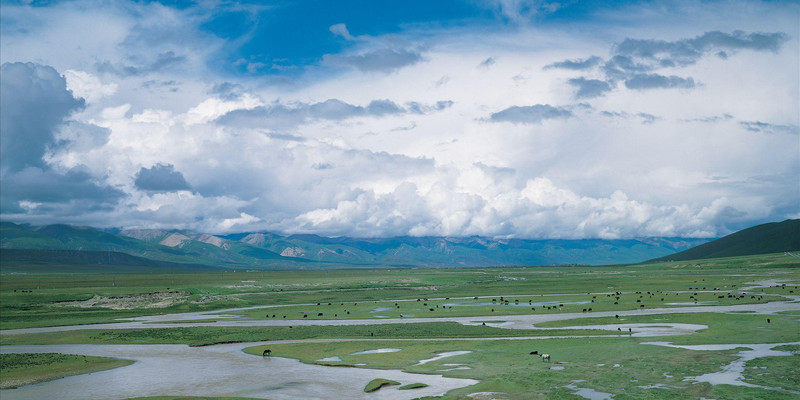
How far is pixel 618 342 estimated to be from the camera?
5241 centimetres

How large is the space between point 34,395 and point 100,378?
5869 millimetres

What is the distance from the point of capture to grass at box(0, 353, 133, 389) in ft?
148

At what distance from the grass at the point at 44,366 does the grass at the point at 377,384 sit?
2464cm

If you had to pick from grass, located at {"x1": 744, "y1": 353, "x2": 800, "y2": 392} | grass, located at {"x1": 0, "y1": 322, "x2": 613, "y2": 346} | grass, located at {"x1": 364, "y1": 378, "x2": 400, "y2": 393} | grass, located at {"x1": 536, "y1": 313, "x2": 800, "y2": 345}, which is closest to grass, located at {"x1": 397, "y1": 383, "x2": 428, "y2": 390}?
grass, located at {"x1": 364, "y1": 378, "x2": 400, "y2": 393}

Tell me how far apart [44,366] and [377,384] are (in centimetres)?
3032

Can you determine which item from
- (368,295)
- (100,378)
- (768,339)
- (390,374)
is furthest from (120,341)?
(368,295)

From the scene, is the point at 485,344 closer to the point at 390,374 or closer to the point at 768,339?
the point at 390,374

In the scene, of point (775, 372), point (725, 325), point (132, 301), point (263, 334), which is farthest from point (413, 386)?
point (132, 301)

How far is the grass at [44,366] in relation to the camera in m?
45.2

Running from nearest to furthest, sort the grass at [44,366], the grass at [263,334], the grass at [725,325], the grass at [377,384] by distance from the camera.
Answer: the grass at [377,384] → the grass at [44,366] → the grass at [725,325] → the grass at [263,334]

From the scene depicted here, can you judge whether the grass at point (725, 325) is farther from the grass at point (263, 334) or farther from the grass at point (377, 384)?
the grass at point (377, 384)

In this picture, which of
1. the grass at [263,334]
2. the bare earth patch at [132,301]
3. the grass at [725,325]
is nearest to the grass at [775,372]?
the grass at [725,325]

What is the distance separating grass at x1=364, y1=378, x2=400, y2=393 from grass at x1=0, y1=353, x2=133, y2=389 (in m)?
24.6

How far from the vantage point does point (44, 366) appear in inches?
1975
